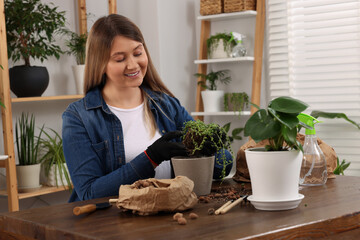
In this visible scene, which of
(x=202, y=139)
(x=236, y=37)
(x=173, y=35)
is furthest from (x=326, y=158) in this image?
(x=173, y=35)

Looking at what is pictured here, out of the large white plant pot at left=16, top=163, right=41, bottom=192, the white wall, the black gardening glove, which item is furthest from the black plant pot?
the black gardening glove

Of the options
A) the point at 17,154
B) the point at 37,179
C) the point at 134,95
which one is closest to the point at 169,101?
the point at 134,95

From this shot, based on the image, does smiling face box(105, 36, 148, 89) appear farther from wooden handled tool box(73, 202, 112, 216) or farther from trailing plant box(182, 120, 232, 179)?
wooden handled tool box(73, 202, 112, 216)

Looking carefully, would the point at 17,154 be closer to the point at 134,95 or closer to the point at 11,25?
the point at 11,25

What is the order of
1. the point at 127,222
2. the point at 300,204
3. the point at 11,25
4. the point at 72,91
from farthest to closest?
the point at 72,91
the point at 11,25
the point at 300,204
the point at 127,222

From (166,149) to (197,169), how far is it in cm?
18

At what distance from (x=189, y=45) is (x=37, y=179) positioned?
1678mm

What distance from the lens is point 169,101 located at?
7.79 ft

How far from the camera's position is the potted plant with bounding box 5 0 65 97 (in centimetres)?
343

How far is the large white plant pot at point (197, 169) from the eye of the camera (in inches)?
62.5

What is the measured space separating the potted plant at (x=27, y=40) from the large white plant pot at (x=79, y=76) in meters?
0.23

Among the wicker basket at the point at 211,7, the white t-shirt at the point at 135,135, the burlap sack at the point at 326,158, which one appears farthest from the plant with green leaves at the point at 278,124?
the wicker basket at the point at 211,7

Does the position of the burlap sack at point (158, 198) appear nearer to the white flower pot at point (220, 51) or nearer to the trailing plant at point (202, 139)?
the trailing plant at point (202, 139)

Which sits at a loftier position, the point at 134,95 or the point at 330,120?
the point at 134,95
